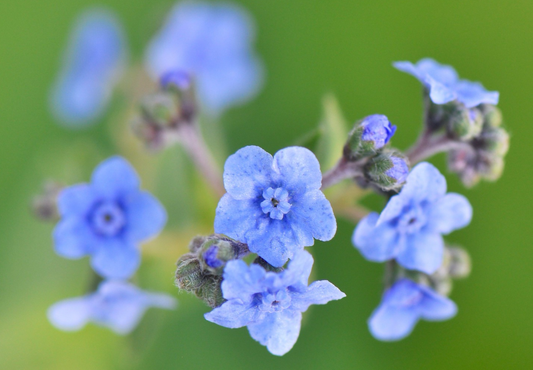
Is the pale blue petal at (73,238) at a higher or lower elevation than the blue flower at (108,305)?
higher

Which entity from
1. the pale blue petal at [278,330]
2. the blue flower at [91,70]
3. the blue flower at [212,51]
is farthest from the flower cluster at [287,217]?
the blue flower at [91,70]

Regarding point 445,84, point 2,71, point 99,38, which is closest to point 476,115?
point 445,84

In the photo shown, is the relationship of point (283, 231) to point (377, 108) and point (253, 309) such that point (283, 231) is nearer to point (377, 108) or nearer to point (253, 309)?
point (253, 309)

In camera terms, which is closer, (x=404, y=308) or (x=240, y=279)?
(x=240, y=279)

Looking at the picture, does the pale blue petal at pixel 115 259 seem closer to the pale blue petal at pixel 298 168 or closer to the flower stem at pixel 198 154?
the flower stem at pixel 198 154

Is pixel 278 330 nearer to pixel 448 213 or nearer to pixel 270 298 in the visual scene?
pixel 270 298

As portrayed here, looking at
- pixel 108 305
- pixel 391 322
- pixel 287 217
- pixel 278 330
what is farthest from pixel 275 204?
pixel 108 305
